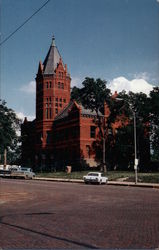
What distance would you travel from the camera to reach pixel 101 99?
5519 cm

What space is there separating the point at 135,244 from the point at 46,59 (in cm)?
7088

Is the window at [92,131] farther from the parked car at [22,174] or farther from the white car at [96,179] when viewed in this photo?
the white car at [96,179]

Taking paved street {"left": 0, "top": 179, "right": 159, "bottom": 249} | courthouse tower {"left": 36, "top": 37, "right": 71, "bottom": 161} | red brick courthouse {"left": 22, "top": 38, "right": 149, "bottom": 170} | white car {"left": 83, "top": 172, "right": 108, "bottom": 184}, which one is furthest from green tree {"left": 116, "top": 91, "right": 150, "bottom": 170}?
paved street {"left": 0, "top": 179, "right": 159, "bottom": 249}

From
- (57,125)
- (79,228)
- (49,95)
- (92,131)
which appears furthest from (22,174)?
(79,228)

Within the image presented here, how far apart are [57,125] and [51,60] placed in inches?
631

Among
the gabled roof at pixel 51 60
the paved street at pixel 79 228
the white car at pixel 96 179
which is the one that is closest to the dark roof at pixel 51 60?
the gabled roof at pixel 51 60

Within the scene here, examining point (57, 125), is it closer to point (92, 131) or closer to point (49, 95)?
point (49, 95)

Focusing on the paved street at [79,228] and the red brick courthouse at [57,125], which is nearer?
the paved street at [79,228]

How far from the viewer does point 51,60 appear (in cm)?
7350

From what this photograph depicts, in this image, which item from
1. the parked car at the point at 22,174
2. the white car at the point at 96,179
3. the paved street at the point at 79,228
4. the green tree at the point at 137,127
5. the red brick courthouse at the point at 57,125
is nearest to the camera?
the paved street at the point at 79,228

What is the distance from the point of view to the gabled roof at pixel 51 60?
2822 inches

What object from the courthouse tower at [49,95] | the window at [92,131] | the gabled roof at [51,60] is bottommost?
the window at [92,131]

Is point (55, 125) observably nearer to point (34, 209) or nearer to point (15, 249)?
point (34, 209)

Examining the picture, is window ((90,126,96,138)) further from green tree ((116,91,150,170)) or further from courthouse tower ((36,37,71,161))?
courthouse tower ((36,37,71,161))
